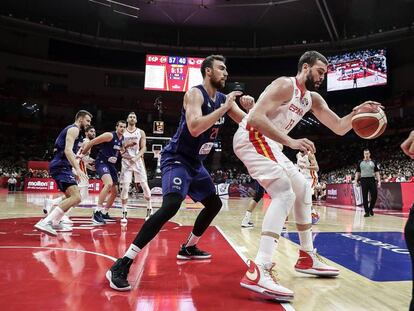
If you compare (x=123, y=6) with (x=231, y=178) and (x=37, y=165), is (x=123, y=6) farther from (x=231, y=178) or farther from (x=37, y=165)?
(x=231, y=178)

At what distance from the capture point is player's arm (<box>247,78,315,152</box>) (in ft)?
9.07

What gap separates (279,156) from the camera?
3100 millimetres

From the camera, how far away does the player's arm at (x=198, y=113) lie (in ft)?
9.60

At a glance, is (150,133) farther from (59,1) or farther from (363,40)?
(363,40)

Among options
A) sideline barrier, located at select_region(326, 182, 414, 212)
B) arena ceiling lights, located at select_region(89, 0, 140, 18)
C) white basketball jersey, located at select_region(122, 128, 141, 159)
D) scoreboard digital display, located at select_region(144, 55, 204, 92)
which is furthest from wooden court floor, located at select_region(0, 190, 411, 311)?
arena ceiling lights, located at select_region(89, 0, 140, 18)

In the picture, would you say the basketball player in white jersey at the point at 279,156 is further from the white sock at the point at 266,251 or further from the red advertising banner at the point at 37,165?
the red advertising banner at the point at 37,165

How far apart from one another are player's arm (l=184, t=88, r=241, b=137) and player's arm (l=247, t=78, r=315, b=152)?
22 cm

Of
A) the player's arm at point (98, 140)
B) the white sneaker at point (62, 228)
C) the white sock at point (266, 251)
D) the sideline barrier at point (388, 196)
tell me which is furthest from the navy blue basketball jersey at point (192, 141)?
the sideline barrier at point (388, 196)

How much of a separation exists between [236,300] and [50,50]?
98.9ft

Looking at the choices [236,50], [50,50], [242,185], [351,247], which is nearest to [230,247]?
[351,247]

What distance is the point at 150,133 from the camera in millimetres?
30281

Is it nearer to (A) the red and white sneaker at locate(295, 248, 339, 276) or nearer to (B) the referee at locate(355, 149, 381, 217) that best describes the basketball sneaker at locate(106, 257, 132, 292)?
(A) the red and white sneaker at locate(295, 248, 339, 276)

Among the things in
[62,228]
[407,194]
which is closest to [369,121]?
[62,228]

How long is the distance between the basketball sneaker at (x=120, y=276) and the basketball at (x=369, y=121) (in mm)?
2220
